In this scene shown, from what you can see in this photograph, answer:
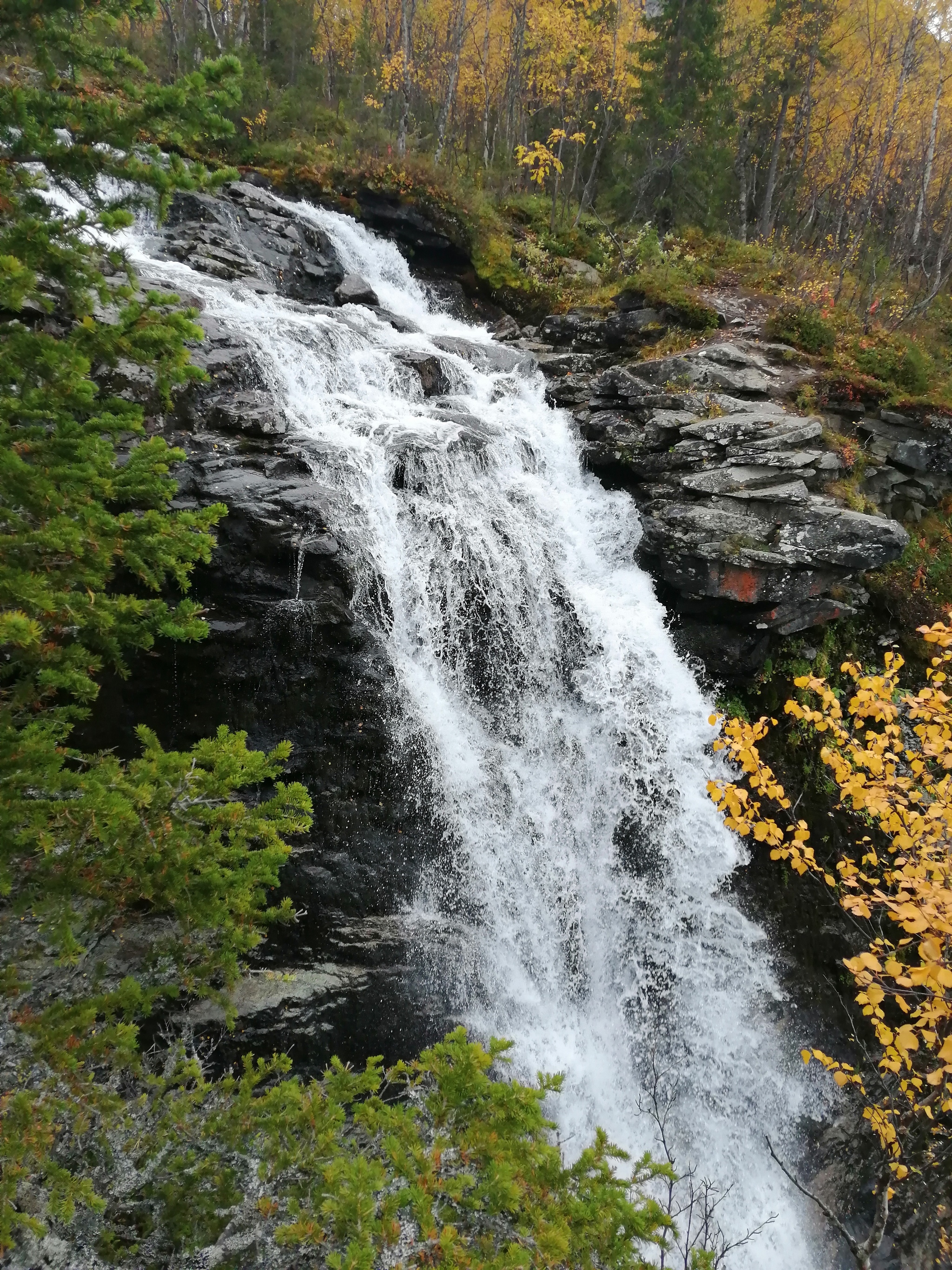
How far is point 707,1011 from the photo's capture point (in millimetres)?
7176

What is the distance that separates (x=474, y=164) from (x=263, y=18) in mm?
8928

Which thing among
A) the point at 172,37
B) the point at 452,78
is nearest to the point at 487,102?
the point at 452,78

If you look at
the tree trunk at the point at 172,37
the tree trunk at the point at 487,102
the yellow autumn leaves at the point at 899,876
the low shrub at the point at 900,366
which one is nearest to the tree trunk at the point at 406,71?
the tree trunk at the point at 487,102

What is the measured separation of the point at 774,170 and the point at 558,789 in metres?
20.7

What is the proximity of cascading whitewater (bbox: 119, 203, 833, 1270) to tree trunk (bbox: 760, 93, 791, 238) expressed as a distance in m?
15.9

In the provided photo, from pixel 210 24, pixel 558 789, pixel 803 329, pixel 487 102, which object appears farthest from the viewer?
pixel 487 102

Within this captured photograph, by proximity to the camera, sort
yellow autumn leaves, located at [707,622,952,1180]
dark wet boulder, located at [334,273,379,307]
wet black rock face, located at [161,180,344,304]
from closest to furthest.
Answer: yellow autumn leaves, located at [707,622,952,1180]
wet black rock face, located at [161,180,344,304]
dark wet boulder, located at [334,273,379,307]

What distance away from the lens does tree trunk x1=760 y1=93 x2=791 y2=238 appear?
1905 cm

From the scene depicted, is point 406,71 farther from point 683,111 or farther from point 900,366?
point 900,366

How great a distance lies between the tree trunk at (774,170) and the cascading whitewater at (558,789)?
1593 cm

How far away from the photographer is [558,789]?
8008mm

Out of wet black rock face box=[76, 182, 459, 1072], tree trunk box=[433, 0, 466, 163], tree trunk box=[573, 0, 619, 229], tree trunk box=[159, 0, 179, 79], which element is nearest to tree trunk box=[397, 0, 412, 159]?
tree trunk box=[433, 0, 466, 163]

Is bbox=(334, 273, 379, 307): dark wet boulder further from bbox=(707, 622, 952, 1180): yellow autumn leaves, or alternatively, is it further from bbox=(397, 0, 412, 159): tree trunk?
bbox=(707, 622, 952, 1180): yellow autumn leaves

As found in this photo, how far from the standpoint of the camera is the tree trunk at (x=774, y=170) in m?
19.0
